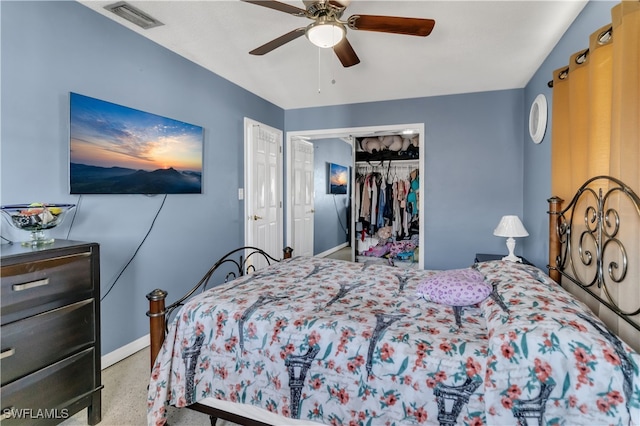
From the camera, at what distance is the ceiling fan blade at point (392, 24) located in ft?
5.75

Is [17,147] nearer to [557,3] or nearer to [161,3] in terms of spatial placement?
[161,3]

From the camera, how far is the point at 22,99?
188cm

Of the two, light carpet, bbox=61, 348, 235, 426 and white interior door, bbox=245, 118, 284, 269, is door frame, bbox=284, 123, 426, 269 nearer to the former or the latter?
white interior door, bbox=245, 118, 284, 269

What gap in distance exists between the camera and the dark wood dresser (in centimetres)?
142

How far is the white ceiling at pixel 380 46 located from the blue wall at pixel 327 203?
2.27 metres

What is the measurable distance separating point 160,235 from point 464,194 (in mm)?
3412

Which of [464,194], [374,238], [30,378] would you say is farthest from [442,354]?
[374,238]

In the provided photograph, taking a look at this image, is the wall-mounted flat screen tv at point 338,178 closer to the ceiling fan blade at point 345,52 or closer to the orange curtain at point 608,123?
the ceiling fan blade at point 345,52

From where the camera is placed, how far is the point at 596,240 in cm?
148

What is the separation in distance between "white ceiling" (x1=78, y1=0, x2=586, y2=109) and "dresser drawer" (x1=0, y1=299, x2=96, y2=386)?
2.00m

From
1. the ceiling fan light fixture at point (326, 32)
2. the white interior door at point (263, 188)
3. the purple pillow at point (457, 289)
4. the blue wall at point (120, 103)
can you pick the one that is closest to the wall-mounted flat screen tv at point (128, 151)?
the blue wall at point (120, 103)

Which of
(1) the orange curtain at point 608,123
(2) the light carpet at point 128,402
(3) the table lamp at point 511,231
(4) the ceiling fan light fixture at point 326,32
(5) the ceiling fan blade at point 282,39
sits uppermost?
(5) the ceiling fan blade at point 282,39

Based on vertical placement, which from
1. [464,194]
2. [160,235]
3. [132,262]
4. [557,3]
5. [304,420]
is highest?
[557,3]

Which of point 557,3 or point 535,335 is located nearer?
point 535,335
